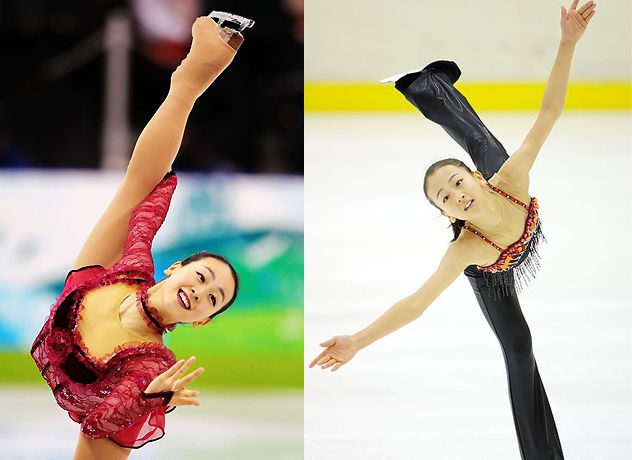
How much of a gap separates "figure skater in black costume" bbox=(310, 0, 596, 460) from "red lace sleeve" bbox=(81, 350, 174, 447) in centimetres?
42

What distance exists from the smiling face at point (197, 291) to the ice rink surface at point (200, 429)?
944mm

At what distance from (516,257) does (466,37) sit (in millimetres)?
3267

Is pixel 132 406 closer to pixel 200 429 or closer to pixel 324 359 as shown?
pixel 324 359

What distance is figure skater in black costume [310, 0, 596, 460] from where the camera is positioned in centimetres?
271

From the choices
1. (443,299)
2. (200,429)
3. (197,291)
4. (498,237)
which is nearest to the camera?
(197,291)

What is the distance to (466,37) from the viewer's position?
19.2 ft

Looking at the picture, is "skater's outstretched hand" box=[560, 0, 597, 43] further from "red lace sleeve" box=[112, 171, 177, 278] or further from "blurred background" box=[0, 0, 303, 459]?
"blurred background" box=[0, 0, 303, 459]

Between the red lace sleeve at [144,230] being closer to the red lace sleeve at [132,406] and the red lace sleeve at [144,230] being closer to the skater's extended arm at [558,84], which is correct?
the red lace sleeve at [132,406]

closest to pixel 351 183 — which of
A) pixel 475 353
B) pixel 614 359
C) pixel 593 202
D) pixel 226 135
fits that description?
pixel 226 135

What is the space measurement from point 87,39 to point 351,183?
1706mm

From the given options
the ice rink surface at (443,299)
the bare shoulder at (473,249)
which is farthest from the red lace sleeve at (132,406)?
the bare shoulder at (473,249)

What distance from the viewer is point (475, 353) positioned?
3.95 m

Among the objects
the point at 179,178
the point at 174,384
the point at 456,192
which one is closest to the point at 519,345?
the point at 456,192

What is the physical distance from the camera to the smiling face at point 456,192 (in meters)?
2.71
